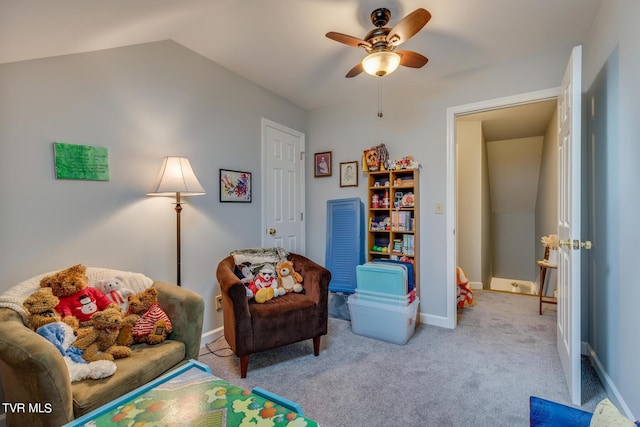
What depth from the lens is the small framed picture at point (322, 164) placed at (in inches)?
143

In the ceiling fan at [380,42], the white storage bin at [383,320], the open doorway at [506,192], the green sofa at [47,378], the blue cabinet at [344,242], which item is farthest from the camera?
the open doorway at [506,192]

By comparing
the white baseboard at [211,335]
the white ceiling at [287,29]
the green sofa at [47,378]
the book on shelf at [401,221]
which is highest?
the white ceiling at [287,29]

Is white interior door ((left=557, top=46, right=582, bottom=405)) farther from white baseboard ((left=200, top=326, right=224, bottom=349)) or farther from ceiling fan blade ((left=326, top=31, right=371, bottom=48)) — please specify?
white baseboard ((left=200, top=326, right=224, bottom=349))

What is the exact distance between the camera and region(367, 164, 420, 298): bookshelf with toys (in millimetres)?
2984

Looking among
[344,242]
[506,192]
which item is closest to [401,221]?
[344,242]

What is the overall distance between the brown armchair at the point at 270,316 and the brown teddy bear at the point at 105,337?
640 mm

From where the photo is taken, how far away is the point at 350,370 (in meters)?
2.12

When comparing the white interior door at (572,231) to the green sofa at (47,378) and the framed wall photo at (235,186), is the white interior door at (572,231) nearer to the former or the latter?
the green sofa at (47,378)

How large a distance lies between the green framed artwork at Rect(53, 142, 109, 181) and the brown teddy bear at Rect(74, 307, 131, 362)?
34.9 inches

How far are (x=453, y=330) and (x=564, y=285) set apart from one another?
3.52 ft

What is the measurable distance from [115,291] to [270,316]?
38.0 inches

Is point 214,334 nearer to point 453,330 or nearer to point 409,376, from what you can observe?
point 409,376

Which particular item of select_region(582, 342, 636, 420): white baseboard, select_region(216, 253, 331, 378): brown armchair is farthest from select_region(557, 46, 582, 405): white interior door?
select_region(216, 253, 331, 378): brown armchair

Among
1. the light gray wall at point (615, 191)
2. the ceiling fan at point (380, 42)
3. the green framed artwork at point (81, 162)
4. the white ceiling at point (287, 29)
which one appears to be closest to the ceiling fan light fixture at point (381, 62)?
the ceiling fan at point (380, 42)
